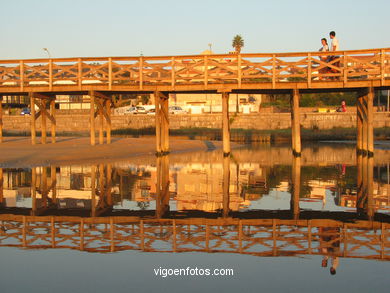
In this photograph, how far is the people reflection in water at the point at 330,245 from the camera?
286 inches

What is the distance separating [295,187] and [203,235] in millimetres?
6544

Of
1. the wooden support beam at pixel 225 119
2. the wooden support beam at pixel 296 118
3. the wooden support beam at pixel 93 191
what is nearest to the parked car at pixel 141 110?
the wooden support beam at pixel 225 119

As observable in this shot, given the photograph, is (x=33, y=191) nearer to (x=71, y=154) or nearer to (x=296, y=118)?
(x=71, y=154)

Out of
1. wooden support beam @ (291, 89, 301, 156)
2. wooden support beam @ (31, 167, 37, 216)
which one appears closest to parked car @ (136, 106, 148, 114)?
wooden support beam @ (291, 89, 301, 156)

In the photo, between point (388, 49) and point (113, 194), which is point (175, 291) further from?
point (388, 49)

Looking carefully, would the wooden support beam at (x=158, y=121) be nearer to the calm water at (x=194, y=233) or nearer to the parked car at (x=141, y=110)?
the calm water at (x=194, y=233)

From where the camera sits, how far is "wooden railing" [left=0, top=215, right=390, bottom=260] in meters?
8.05

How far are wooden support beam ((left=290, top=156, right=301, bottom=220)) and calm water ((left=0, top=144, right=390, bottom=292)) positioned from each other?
1.7 inches

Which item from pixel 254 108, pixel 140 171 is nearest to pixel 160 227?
pixel 140 171

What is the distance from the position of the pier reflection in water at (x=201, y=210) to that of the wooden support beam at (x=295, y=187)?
0.03 meters

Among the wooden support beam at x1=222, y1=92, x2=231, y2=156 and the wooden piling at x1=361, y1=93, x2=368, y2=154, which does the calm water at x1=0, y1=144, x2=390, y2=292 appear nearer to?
the wooden support beam at x1=222, y1=92, x2=231, y2=156

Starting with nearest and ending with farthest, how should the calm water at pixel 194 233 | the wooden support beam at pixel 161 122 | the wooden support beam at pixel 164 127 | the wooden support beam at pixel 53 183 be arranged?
1. the calm water at pixel 194 233
2. the wooden support beam at pixel 53 183
3. the wooden support beam at pixel 161 122
4. the wooden support beam at pixel 164 127

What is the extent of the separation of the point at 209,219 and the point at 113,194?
4160mm

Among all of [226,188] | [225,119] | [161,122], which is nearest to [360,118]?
[225,119]
